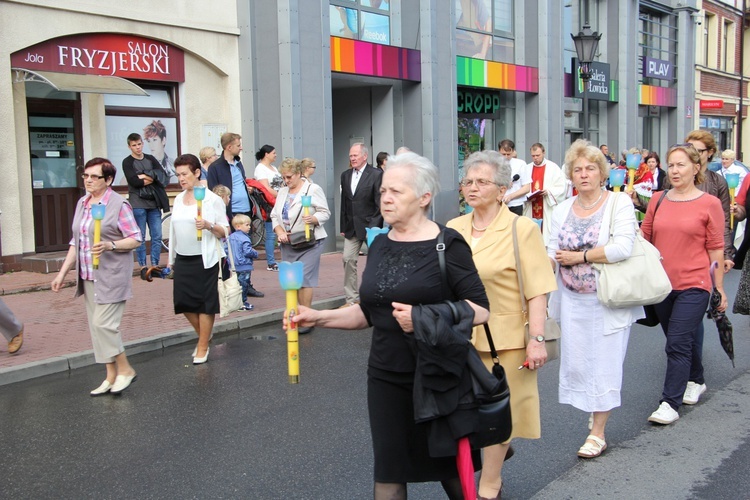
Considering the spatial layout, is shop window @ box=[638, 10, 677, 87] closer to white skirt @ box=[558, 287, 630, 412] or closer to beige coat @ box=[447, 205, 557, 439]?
white skirt @ box=[558, 287, 630, 412]

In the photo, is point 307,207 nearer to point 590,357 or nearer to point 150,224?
point 590,357

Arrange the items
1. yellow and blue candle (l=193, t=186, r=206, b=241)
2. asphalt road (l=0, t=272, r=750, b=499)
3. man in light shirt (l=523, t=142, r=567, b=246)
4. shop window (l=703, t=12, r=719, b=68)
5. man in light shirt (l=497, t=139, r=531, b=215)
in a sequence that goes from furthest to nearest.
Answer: shop window (l=703, t=12, r=719, b=68) → man in light shirt (l=497, t=139, r=531, b=215) → man in light shirt (l=523, t=142, r=567, b=246) → yellow and blue candle (l=193, t=186, r=206, b=241) → asphalt road (l=0, t=272, r=750, b=499)

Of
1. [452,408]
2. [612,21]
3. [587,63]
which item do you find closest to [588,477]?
[452,408]

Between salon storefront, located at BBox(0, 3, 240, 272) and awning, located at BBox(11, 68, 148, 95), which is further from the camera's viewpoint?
salon storefront, located at BBox(0, 3, 240, 272)

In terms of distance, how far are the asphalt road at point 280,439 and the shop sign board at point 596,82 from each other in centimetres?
1875

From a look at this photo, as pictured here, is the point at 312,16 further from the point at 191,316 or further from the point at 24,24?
the point at 191,316

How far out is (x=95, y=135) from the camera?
13.6 meters

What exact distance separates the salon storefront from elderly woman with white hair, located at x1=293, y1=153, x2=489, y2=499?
1005 centimetres

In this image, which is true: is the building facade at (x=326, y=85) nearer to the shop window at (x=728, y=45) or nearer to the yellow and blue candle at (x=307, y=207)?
the yellow and blue candle at (x=307, y=207)

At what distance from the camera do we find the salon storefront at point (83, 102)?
12.4m

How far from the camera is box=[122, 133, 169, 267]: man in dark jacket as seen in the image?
12.1m

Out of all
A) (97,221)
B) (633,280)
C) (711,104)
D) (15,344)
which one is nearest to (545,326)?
(633,280)

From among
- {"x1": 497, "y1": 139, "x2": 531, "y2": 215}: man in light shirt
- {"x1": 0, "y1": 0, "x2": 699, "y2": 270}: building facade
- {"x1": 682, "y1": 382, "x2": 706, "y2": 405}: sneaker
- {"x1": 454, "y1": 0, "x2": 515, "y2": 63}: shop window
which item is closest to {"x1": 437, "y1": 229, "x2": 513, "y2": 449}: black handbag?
{"x1": 682, "y1": 382, "x2": 706, "y2": 405}: sneaker

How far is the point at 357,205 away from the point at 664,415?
5015 mm
